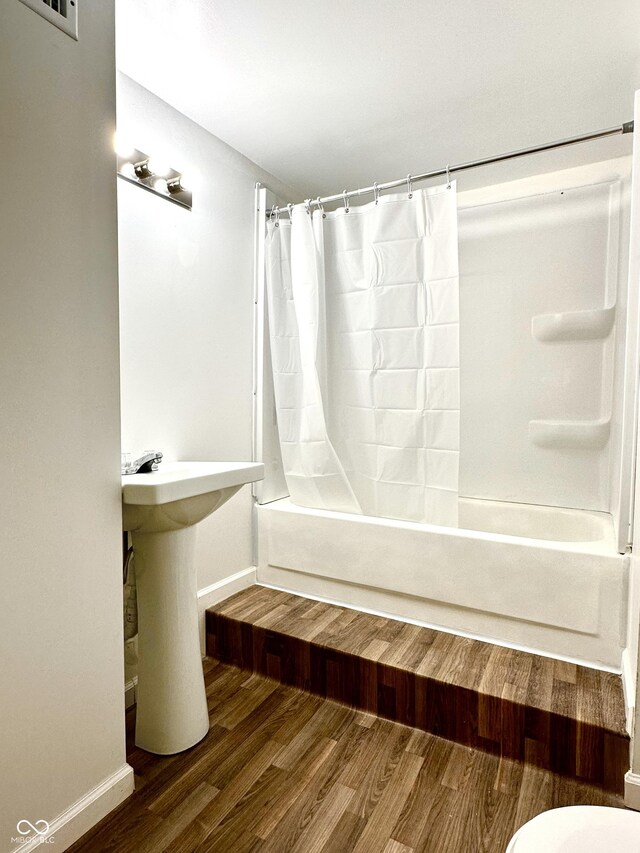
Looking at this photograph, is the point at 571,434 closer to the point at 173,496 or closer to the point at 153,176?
the point at 173,496

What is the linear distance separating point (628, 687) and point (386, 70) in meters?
2.27

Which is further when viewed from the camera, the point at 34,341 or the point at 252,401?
the point at 252,401

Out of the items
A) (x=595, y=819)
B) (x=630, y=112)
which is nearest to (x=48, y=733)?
(x=595, y=819)

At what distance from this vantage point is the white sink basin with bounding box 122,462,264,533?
1.36 metres

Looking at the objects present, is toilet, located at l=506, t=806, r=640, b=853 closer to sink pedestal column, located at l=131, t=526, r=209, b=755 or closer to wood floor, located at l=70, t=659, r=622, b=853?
wood floor, located at l=70, t=659, r=622, b=853

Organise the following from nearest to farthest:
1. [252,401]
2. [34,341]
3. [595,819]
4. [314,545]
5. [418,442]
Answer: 1. [595,819]
2. [34,341]
3. [418,442]
4. [314,545]
5. [252,401]

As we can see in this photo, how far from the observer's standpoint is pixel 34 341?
1157 mm

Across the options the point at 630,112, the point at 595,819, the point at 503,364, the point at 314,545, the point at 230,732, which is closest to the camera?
the point at 595,819

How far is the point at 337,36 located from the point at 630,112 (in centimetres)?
130

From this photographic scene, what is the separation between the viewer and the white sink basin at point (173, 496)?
1363mm

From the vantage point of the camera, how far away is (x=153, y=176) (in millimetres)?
1904

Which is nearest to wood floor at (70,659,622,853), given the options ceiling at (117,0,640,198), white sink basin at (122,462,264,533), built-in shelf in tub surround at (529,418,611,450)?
white sink basin at (122,462,264,533)

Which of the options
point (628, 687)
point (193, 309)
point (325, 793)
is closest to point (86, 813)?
point (325, 793)

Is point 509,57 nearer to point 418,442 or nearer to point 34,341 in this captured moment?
point 418,442
